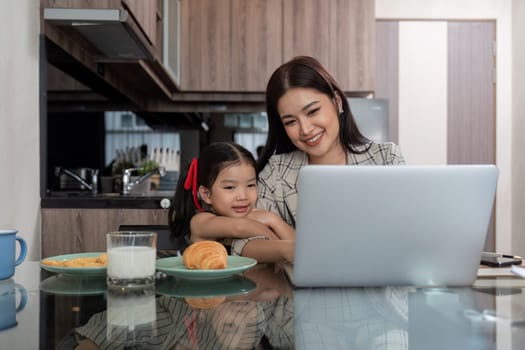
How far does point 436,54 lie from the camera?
3779 mm

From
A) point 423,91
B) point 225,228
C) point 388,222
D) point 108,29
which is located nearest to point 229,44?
point 423,91

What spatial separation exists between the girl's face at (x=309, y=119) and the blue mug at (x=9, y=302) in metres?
0.86

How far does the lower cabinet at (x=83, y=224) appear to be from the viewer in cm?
213

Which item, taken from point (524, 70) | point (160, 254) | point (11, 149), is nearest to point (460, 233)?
point (160, 254)

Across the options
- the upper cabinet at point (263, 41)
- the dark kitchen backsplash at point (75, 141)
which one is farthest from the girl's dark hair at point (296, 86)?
the upper cabinet at point (263, 41)

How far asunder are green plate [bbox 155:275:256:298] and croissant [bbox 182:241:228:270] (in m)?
0.03

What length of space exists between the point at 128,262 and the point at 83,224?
58.5 inches

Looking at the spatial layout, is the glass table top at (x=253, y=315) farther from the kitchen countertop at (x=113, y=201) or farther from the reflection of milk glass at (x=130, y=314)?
the kitchen countertop at (x=113, y=201)

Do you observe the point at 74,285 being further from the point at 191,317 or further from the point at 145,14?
the point at 145,14

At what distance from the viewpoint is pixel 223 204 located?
150 cm

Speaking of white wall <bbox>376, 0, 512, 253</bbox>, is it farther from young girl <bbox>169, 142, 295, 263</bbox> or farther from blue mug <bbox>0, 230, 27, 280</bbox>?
blue mug <bbox>0, 230, 27, 280</bbox>

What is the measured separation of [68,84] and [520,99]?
8.84 ft

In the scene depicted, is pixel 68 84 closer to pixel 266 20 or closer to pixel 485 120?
pixel 266 20

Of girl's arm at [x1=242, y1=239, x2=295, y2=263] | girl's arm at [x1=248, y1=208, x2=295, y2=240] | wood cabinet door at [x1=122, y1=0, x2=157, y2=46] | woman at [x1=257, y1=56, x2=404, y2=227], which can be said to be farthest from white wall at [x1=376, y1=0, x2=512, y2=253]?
girl's arm at [x1=242, y1=239, x2=295, y2=263]
